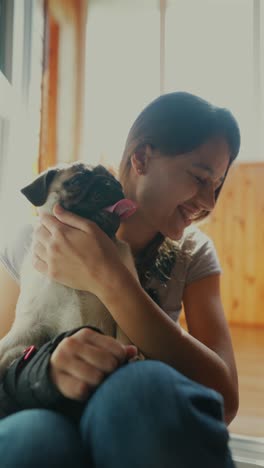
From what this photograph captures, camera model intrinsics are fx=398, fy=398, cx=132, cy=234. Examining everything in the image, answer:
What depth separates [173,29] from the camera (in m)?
3.46

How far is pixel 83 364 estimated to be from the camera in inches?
24.9

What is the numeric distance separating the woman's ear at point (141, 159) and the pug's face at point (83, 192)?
0.58 ft

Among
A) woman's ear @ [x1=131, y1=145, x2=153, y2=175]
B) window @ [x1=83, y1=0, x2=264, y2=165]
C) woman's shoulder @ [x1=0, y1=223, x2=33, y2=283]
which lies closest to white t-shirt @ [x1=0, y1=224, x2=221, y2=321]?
woman's shoulder @ [x1=0, y1=223, x2=33, y2=283]

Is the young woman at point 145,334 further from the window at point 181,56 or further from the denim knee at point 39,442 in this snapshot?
the window at point 181,56

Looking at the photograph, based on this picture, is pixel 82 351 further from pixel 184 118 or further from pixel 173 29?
pixel 173 29

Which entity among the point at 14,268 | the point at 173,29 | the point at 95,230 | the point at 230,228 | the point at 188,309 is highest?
the point at 173,29

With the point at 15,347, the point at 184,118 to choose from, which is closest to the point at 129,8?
the point at 184,118

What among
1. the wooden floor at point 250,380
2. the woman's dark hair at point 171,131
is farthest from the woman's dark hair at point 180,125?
the wooden floor at point 250,380

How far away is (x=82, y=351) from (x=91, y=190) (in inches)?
16.3

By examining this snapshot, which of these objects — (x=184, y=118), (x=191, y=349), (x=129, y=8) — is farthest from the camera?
(x=129, y=8)

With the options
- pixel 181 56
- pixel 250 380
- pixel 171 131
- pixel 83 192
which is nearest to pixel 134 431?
pixel 83 192

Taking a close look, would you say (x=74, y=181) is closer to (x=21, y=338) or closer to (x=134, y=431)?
(x=21, y=338)

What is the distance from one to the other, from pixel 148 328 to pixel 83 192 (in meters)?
0.35

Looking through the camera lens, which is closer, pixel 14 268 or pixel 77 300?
pixel 77 300
